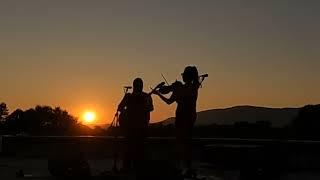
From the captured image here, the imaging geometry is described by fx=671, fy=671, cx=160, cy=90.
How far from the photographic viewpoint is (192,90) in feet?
34.2

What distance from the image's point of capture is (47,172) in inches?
583

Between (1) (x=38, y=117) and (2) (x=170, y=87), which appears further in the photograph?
(1) (x=38, y=117)

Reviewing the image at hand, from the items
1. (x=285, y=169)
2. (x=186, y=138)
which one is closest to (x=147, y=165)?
(x=186, y=138)

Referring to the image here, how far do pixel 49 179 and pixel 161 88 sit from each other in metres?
3.72

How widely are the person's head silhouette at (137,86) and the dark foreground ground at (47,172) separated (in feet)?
6.23

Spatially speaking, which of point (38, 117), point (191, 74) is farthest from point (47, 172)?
point (38, 117)

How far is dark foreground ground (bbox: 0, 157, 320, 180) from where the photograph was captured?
12.1 meters

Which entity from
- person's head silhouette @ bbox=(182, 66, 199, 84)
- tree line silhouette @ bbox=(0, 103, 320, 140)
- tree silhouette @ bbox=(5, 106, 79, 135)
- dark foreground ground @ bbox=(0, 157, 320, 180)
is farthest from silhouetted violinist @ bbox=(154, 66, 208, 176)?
tree silhouette @ bbox=(5, 106, 79, 135)

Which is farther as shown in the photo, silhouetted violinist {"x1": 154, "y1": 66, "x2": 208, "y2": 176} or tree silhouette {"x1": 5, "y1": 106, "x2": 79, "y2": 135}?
tree silhouette {"x1": 5, "y1": 106, "x2": 79, "y2": 135}

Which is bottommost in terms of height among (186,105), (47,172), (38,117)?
(47,172)

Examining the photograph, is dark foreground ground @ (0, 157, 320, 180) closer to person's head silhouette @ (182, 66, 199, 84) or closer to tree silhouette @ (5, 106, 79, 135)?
person's head silhouette @ (182, 66, 199, 84)

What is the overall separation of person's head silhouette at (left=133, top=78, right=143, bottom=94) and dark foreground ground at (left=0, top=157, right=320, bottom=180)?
1899 mm

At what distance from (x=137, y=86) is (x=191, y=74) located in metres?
1.82

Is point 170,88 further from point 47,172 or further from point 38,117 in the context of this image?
point 38,117
